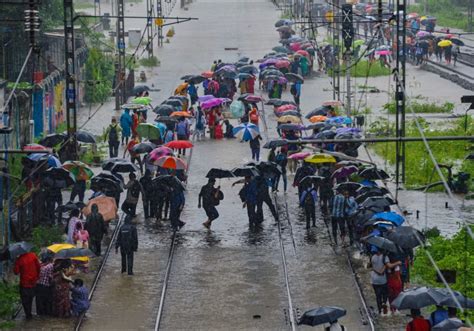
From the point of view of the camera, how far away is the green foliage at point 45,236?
2919 centimetres

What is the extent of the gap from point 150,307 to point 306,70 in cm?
4017

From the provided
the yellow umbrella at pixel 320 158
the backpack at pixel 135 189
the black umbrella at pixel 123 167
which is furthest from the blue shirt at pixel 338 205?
the black umbrella at pixel 123 167

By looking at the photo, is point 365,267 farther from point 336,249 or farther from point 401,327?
point 401,327

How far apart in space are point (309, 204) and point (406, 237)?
7003mm

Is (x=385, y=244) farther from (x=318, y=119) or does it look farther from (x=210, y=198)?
(x=318, y=119)

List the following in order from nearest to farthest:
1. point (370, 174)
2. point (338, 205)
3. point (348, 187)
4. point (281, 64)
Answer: point (338, 205)
point (348, 187)
point (370, 174)
point (281, 64)

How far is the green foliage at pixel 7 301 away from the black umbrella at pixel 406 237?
6.58 meters

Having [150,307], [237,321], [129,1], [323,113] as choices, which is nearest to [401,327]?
[237,321]

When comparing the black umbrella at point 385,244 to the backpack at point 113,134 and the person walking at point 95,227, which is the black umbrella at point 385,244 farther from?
the backpack at point 113,134

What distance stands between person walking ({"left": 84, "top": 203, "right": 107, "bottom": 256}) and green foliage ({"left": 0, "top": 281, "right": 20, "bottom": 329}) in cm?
279

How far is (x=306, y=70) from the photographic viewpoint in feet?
211

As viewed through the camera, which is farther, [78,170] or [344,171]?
[78,170]

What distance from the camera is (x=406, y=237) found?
24.0m

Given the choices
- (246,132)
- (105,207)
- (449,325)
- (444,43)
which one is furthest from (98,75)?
(449,325)
